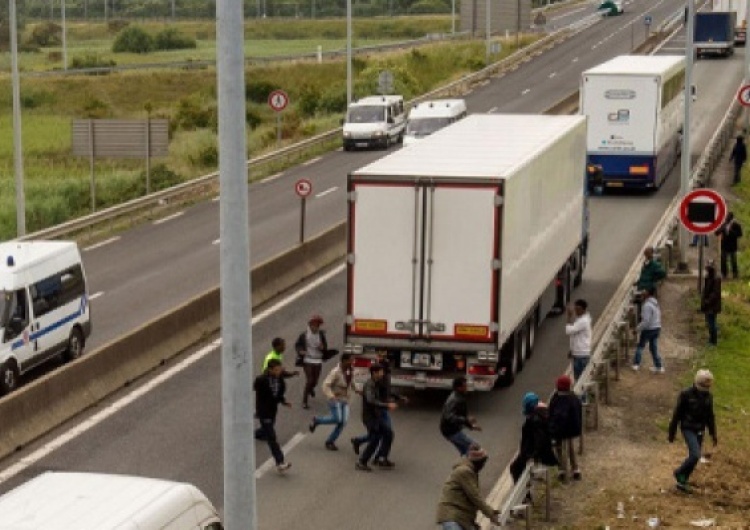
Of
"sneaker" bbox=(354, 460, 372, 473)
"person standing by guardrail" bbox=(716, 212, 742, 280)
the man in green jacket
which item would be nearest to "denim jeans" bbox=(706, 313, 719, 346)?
"person standing by guardrail" bbox=(716, 212, 742, 280)

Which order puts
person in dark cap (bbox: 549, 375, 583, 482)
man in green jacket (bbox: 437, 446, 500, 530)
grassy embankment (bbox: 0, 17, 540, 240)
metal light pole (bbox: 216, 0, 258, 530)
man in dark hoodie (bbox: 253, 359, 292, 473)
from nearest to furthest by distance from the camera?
metal light pole (bbox: 216, 0, 258, 530), man in green jacket (bbox: 437, 446, 500, 530), person in dark cap (bbox: 549, 375, 583, 482), man in dark hoodie (bbox: 253, 359, 292, 473), grassy embankment (bbox: 0, 17, 540, 240)

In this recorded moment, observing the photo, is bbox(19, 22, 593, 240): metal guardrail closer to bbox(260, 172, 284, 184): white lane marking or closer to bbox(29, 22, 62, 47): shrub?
bbox(260, 172, 284, 184): white lane marking

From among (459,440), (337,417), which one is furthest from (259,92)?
(459,440)

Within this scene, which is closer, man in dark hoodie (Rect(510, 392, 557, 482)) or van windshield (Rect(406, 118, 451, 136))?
man in dark hoodie (Rect(510, 392, 557, 482))

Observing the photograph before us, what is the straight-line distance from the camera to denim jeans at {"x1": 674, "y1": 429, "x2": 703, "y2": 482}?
1872 cm

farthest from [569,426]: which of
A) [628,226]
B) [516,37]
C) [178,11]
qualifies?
[178,11]

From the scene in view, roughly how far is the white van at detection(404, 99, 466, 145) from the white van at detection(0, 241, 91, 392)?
91.0 feet

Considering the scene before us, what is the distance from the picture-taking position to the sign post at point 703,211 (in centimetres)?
2614

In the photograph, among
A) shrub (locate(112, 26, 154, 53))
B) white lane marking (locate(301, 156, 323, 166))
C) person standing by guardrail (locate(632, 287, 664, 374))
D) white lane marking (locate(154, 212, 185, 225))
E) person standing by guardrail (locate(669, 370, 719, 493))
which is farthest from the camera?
shrub (locate(112, 26, 154, 53))

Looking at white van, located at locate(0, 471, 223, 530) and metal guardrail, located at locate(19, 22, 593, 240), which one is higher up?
white van, located at locate(0, 471, 223, 530)

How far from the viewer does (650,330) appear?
81.4ft

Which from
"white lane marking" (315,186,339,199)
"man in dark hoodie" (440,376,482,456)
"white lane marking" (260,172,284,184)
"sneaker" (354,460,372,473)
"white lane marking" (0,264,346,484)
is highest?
"man in dark hoodie" (440,376,482,456)

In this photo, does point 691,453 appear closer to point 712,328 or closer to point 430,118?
point 712,328

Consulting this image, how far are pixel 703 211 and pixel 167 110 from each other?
64.9 meters
